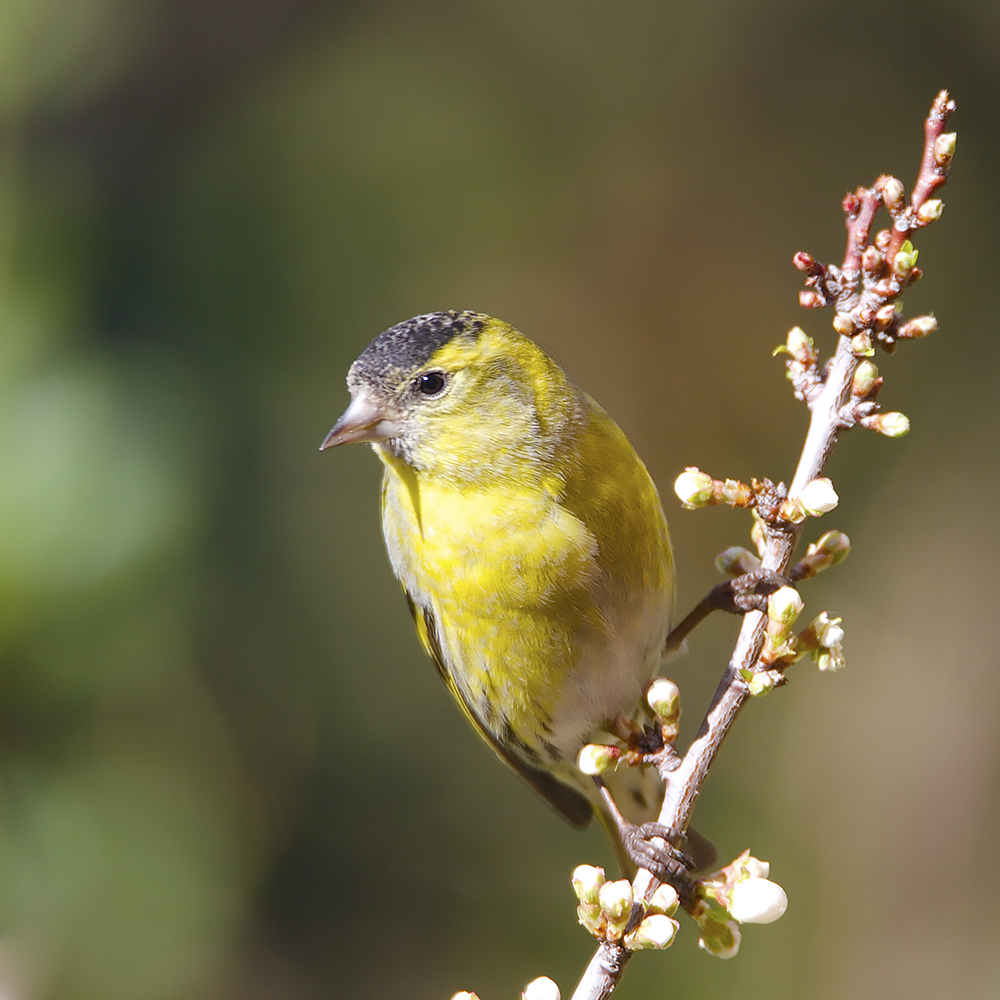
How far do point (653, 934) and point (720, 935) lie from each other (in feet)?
0.89

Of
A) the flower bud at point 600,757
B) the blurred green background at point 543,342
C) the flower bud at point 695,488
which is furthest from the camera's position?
the blurred green background at point 543,342

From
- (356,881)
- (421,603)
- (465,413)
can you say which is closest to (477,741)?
(356,881)

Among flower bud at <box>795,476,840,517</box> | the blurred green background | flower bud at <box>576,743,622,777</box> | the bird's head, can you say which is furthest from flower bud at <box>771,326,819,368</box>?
the blurred green background

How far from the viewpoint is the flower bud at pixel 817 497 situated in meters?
1.65

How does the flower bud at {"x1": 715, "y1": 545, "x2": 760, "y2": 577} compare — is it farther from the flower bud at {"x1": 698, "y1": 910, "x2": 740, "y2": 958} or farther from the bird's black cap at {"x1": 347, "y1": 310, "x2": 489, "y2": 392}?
the bird's black cap at {"x1": 347, "y1": 310, "x2": 489, "y2": 392}

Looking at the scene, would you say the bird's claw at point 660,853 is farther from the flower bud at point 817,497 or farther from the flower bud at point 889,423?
the flower bud at point 889,423

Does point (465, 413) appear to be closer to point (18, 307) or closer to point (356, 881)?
point (18, 307)

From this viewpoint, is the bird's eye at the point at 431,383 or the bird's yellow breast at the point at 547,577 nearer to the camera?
the bird's yellow breast at the point at 547,577

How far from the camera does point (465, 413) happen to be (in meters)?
2.29

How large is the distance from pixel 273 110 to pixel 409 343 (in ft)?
10.7

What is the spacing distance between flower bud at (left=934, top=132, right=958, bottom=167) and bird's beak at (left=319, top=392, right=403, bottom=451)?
3.78ft

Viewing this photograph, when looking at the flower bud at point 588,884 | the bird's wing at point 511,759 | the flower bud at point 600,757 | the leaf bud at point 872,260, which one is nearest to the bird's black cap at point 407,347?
the bird's wing at point 511,759

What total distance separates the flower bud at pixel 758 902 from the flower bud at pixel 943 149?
1.09m

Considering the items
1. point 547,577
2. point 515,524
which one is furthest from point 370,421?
point 547,577
